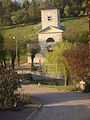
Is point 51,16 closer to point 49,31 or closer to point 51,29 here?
point 51,29

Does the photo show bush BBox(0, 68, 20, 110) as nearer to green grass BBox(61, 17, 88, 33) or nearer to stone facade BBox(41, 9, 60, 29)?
stone facade BBox(41, 9, 60, 29)

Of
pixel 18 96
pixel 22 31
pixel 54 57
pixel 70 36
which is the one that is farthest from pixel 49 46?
pixel 18 96

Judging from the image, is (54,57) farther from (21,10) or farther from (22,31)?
(21,10)

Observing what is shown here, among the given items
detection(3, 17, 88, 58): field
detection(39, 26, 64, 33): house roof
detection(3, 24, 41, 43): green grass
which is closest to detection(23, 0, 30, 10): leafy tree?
detection(3, 17, 88, 58): field

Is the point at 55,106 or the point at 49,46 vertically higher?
the point at 55,106

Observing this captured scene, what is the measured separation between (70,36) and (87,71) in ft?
123

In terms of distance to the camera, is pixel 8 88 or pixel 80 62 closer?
pixel 8 88

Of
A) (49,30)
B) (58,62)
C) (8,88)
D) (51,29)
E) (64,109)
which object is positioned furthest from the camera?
(49,30)

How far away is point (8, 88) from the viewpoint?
805 inches

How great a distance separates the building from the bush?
40660 millimetres

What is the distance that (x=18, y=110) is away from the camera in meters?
19.6

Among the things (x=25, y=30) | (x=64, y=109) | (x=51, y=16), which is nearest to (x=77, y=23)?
(x=25, y=30)

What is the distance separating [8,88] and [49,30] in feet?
142

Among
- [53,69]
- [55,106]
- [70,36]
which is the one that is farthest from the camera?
[70,36]
